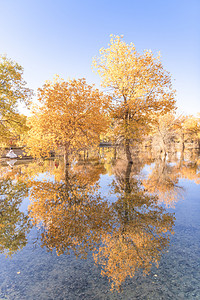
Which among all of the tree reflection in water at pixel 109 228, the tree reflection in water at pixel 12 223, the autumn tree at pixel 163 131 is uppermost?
the autumn tree at pixel 163 131

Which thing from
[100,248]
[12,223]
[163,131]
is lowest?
[12,223]

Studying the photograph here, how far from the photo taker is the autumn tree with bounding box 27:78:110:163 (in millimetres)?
16781

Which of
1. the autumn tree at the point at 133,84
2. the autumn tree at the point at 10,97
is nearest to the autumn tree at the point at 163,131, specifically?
the autumn tree at the point at 133,84

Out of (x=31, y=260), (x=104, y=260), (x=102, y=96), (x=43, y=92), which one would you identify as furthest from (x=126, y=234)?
(x=102, y=96)

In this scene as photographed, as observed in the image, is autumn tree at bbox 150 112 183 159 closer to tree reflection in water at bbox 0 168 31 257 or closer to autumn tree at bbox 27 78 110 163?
autumn tree at bbox 27 78 110 163

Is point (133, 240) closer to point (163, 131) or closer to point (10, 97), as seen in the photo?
point (10, 97)

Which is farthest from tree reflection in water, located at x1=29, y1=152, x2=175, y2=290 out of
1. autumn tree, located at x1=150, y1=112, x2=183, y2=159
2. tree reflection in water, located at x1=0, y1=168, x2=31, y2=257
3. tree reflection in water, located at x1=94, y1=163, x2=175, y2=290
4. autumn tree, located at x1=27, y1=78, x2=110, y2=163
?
autumn tree, located at x1=150, y1=112, x2=183, y2=159

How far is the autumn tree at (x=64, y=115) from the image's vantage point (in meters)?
16.8

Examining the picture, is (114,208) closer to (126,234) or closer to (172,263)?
(126,234)

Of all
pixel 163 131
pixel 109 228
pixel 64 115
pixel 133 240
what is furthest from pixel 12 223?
pixel 163 131

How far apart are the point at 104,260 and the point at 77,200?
423 cm

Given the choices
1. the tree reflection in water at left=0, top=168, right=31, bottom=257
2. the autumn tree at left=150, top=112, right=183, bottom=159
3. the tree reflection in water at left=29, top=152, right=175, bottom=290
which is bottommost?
the tree reflection in water at left=0, top=168, right=31, bottom=257

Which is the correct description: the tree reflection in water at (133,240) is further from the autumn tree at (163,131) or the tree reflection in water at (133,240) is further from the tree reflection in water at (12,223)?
the autumn tree at (163,131)

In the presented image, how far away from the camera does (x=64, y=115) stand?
16.9 metres
